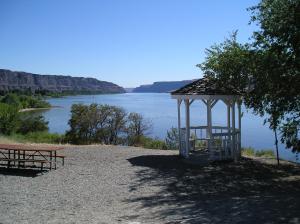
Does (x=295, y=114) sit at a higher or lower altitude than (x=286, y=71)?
lower

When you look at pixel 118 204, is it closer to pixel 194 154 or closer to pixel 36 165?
pixel 36 165

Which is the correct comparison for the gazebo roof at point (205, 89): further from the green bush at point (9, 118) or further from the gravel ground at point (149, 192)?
the green bush at point (9, 118)

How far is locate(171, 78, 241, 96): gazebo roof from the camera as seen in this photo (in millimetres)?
15680

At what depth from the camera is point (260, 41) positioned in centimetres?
1294

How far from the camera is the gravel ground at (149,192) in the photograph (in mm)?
8062

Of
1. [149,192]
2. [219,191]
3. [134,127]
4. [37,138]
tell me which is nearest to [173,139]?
[134,127]

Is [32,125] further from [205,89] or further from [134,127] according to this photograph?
[205,89]

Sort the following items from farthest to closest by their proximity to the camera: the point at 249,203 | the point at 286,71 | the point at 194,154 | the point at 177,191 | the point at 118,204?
1. the point at 194,154
2. the point at 286,71
3. the point at 177,191
4. the point at 118,204
5. the point at 249,203

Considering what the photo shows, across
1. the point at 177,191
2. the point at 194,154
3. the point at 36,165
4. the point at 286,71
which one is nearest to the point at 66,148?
the point at 36,165

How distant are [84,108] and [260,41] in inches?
947

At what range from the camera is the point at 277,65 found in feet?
38.8

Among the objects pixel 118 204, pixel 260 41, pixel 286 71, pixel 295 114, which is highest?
pixel 260 41

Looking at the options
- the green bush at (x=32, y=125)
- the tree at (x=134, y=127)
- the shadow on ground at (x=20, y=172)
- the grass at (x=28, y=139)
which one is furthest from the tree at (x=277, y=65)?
the green bush at (x=32, y=125)

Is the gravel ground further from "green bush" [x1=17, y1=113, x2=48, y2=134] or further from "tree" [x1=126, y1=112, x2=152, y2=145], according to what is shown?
"green bush" [x1=17, y1=113, x2=48, y2=134]
